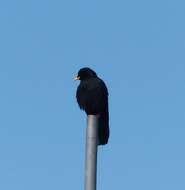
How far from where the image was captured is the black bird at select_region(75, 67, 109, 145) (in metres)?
8.06

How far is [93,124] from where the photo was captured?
636 centimetres

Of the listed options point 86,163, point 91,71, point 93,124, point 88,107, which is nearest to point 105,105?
point 88,107

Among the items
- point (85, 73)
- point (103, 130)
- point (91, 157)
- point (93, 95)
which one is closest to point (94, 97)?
point (93, 95)

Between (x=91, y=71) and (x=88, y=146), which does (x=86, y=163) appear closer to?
(x=88, y=146)

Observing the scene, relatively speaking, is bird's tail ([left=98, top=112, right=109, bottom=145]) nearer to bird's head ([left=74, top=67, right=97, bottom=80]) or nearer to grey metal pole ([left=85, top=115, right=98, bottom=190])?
grey metal pole ([left=85, top=115, right=98, bottom=190])

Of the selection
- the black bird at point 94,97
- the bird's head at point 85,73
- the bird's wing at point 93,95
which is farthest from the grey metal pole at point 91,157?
the bird's head at point 85,73

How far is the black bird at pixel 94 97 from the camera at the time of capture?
317 inches

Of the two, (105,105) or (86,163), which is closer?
(86,163)

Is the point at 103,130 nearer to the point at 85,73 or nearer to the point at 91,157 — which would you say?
the point at 91,157

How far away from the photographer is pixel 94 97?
30.9ft

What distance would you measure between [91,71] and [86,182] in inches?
204

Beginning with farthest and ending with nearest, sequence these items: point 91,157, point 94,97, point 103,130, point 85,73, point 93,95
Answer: point 85,73 < point 93,95 < point 94,97 < point 103,130 < point 91,157

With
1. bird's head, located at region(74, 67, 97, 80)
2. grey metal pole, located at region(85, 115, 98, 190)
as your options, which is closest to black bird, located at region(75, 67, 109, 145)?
bird's head, located at region(74, 67, 97, 80)

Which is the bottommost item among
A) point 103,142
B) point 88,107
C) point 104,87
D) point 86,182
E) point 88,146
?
point 86,182
